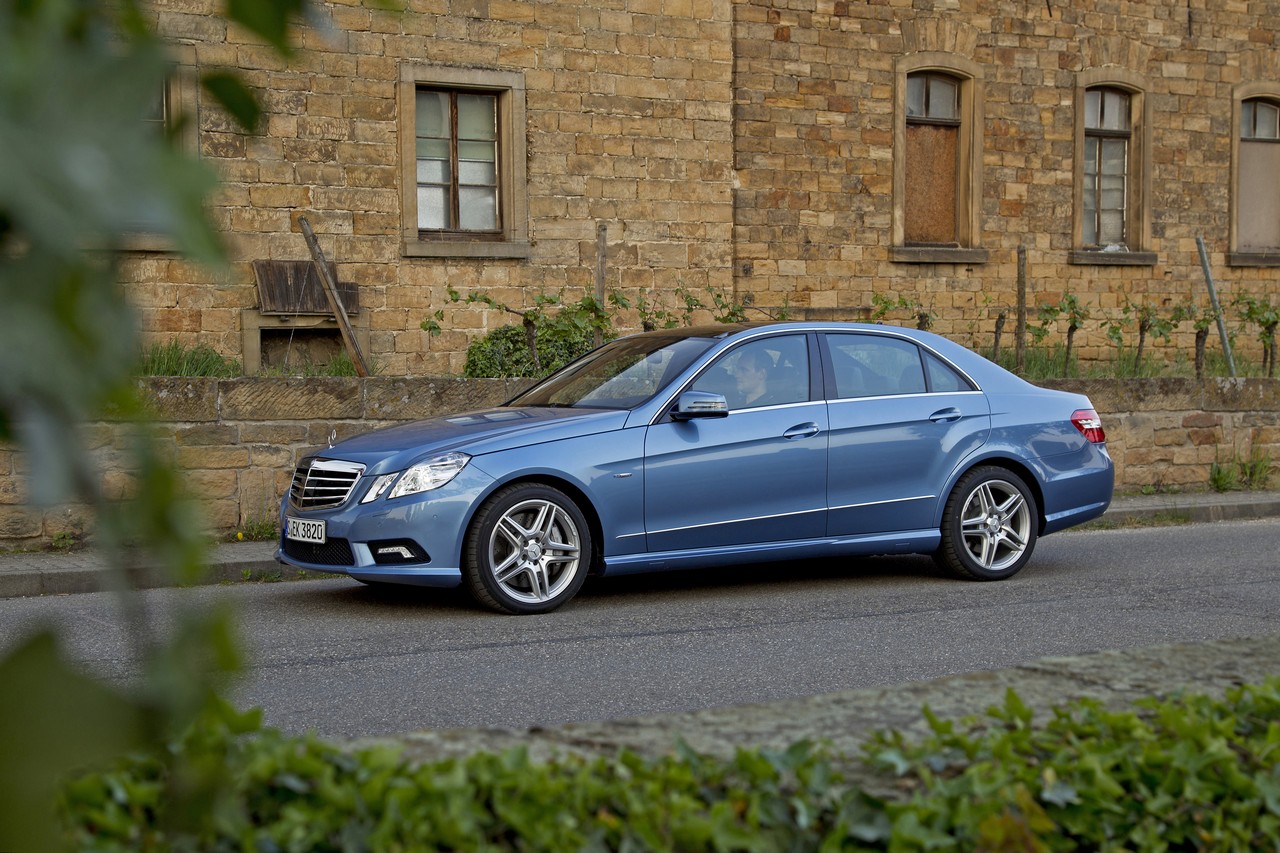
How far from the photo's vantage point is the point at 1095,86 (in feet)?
70.3

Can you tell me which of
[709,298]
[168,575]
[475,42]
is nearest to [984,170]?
[709,298]

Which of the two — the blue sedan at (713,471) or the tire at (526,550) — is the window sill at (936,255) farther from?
the tire at (526,550)

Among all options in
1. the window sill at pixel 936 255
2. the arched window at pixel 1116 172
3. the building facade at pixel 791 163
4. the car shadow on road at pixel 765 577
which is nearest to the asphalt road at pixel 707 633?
the car shadow on road at pixel 765 577

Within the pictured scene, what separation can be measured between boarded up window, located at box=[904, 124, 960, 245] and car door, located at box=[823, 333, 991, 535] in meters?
11.2

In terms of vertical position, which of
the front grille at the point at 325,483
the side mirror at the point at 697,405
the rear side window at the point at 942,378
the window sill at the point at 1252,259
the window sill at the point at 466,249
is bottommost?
the front grille at the point at 325,483

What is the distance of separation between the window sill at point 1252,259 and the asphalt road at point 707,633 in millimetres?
13197

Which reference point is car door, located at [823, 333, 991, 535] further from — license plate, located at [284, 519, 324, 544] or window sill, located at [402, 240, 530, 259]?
window sill, located at [402, 240, 530, 259]

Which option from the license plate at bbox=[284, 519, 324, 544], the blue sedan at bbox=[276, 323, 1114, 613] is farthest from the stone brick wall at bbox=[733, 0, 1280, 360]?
the license plate at bbox=[284, 519, 324, 544]

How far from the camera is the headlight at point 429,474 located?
25.8 ft

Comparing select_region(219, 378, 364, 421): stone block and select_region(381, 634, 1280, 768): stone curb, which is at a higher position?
select_region(219, 378, 364, 421): stone block

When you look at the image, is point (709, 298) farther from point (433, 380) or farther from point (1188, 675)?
point (1188, 675)

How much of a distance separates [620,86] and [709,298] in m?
2.74

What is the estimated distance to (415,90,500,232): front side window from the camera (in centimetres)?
1692

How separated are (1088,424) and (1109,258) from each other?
12384mm
